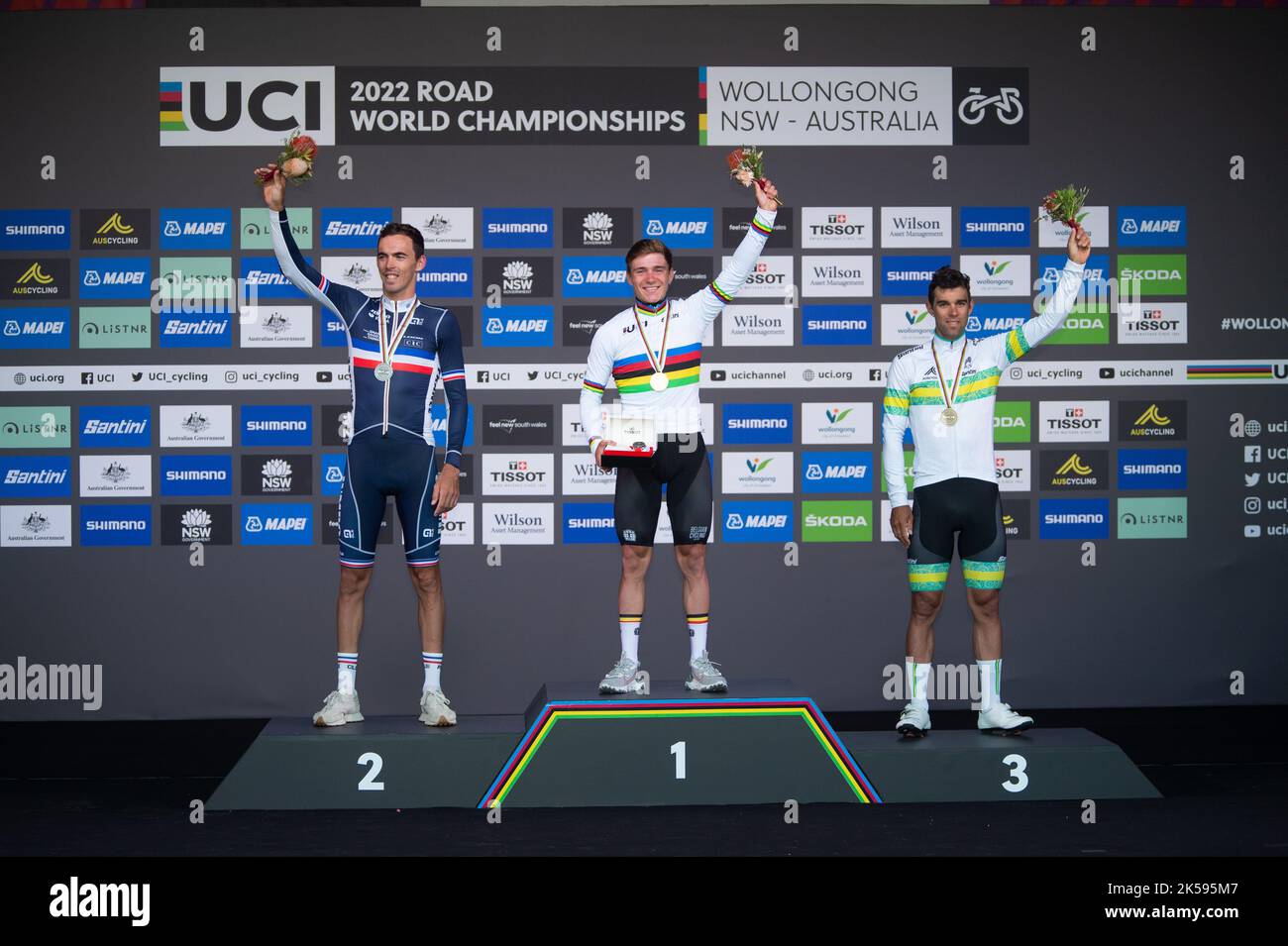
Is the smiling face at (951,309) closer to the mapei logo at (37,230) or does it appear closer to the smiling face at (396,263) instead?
the smiling face at (396,263)

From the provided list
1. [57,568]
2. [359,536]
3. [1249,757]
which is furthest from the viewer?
[57,568]

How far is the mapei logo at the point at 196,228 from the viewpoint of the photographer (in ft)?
19.1

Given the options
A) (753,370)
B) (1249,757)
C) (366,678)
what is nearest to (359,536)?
(366,678)

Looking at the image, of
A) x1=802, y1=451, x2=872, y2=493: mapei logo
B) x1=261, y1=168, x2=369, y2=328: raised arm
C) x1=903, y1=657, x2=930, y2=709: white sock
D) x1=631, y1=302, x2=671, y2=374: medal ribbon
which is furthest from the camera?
x1=802, y1=451, x2=872, y2=493: mapei logo

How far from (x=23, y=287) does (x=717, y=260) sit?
311 cm

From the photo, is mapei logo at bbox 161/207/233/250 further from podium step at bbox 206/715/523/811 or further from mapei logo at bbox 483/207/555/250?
podium step at bbox 206/715/523/811

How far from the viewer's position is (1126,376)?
19.5 ft

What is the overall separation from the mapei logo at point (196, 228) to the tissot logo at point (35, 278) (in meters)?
0.46

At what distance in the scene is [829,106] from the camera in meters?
5.91

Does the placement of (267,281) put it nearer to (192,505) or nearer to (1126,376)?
(192,505)

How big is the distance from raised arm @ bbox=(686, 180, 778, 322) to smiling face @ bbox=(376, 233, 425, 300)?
0.96 meters

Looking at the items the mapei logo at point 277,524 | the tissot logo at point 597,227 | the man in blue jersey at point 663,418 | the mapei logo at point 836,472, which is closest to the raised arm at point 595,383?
the man in blue jersey at point 663,418

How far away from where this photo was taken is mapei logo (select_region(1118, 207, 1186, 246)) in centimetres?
595

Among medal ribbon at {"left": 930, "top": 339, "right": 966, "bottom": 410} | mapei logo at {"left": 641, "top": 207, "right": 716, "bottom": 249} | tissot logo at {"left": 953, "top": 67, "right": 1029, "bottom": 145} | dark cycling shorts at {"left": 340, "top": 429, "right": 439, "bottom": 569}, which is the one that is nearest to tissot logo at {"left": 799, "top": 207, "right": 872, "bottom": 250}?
mapei logo at {"left": 641, "top": 207, "right": 716, "bottom": 249}
